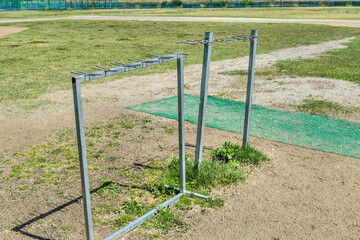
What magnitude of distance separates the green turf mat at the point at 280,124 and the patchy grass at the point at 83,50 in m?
3.80

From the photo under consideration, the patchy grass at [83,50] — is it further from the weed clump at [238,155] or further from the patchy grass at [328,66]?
the weed clump at [238,155]

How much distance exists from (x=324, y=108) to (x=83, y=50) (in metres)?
12.5

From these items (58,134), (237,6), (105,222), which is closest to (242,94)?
(58,134)

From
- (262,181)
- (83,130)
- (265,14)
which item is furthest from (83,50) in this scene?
(265,14)

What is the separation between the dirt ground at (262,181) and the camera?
4074 mm

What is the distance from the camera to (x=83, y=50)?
58.0 ft

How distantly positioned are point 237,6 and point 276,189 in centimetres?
6621

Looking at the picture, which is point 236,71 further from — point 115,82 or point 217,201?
point 217,201

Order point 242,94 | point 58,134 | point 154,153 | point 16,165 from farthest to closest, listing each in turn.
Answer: point 242,94 → point 58,134 → point 154,153 → point 16,165

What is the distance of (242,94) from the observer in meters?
9.66

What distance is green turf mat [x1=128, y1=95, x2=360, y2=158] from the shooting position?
21.1 ft

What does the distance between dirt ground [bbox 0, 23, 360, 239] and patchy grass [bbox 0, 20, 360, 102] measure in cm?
189

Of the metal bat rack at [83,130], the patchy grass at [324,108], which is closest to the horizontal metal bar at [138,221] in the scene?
the metal bat rack at [83,130]

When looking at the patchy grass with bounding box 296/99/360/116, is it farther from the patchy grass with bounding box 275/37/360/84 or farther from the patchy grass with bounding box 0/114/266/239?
the patchy grass with bounding box 0/114/266/239
